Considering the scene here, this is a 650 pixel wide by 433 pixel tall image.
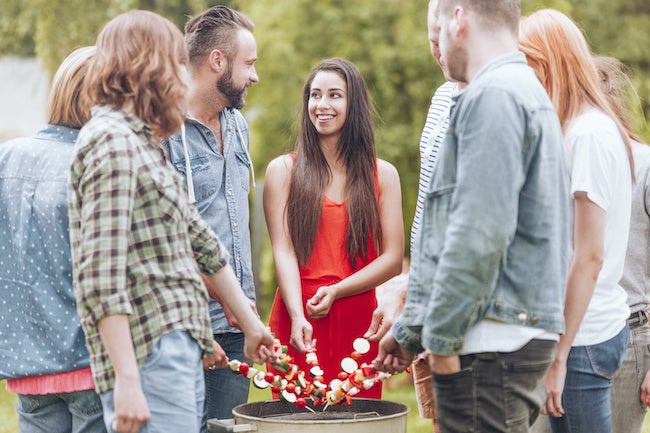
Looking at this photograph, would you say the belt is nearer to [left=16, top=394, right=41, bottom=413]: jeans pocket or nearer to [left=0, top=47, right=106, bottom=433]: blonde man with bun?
[left=0, top=47, right=106, bottom=433]: blonde man with bun

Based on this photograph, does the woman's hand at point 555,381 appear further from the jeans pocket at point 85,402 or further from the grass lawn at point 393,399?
the grass lawn at point 393,399

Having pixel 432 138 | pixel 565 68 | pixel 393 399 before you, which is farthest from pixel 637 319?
pixel 393 399

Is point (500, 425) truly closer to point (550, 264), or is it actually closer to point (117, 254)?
point (550, 264)

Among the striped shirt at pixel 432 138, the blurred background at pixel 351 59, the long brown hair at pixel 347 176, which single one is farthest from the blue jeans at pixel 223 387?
the blurred background at pixel 351 59

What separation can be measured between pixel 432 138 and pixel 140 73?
1489 millimetres

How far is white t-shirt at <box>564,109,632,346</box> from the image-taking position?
3.16 meters

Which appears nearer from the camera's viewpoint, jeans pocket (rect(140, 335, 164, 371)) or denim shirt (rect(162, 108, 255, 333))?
jeans pocket (rect(140, 335, 164, 371))

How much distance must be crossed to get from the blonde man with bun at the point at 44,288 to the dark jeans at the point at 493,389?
1.09 metres

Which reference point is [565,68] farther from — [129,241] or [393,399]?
[393,399]

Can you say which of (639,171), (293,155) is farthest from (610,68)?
(293,155)

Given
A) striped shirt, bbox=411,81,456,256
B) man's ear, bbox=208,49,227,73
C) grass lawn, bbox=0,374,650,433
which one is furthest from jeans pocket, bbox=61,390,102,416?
grass lawn, bbox=0,374,650,433

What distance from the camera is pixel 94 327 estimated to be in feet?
8.98

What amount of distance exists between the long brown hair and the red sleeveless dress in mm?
34

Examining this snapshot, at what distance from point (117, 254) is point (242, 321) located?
75 centimetres
